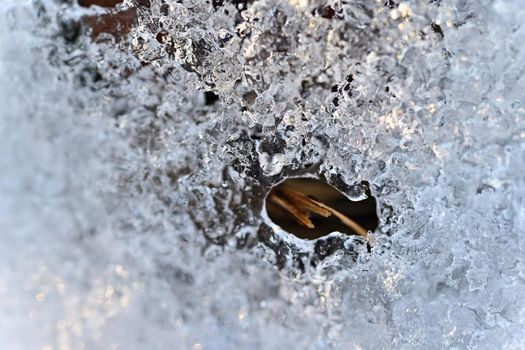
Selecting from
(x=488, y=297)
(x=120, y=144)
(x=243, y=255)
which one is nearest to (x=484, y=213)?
(x=488, y=297)

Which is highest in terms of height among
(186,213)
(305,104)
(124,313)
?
(305,104)

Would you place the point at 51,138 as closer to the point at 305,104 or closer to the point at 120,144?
the point at 120,144

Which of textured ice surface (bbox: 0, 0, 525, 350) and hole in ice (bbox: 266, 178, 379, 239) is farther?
hole in ice (bbox: 266, 178, 379, 239)

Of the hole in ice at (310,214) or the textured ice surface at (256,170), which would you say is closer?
the textured ice surface at (256,170)
